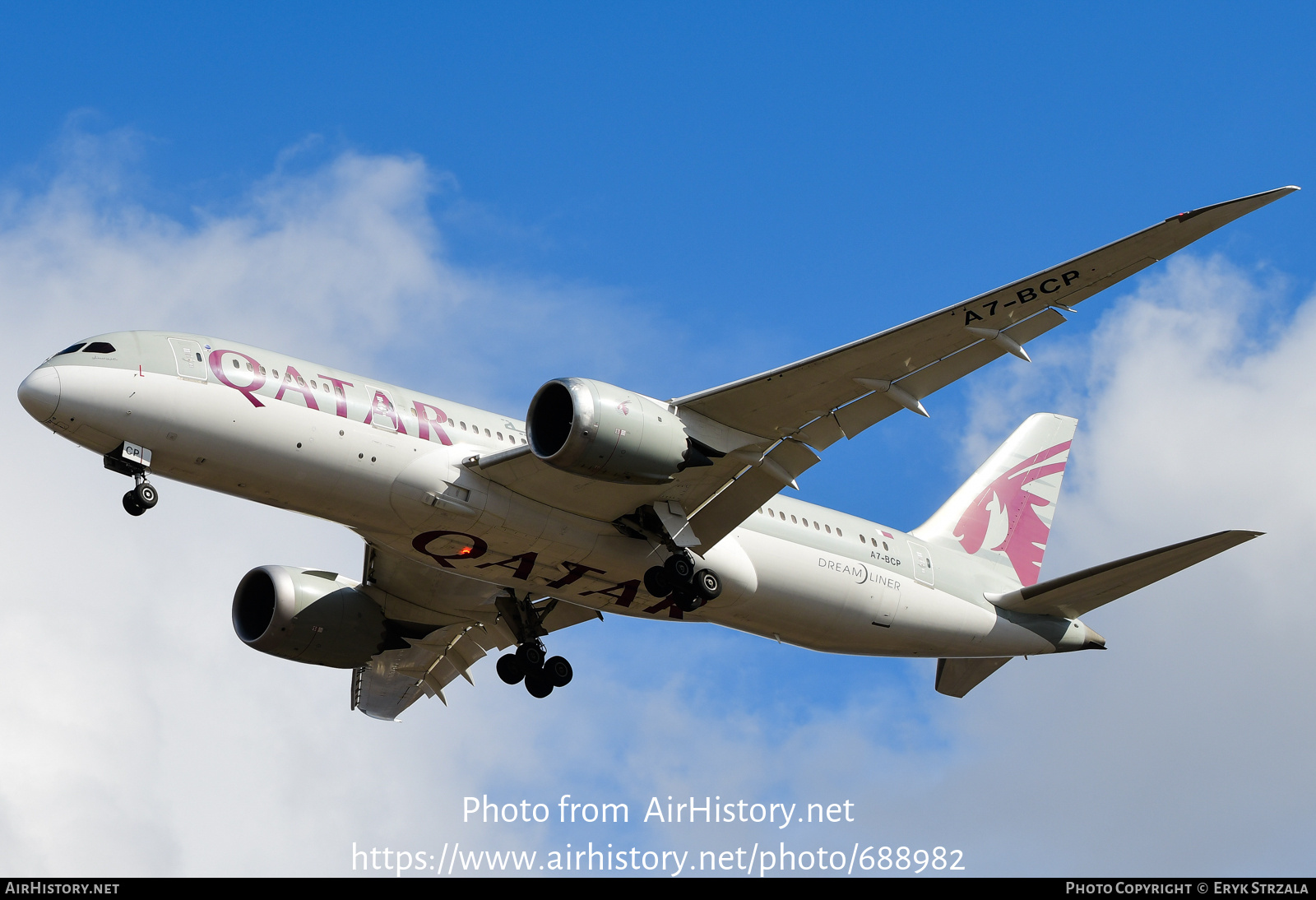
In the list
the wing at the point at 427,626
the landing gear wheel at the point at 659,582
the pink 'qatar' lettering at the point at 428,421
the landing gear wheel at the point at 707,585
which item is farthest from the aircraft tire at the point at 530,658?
the pink 'qatar' lettering at the point at 428,421

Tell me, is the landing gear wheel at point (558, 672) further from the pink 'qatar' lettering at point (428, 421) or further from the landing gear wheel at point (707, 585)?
the pink 'qatar' lettering at point (428, 421)

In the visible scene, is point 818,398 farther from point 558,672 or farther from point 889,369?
point 558,672

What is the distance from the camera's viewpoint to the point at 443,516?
78.0ft

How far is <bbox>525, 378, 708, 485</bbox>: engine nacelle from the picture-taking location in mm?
22344

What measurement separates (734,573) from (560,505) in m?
3.84

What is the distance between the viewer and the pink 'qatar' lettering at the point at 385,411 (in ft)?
76.7

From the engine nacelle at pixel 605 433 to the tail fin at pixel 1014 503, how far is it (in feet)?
35.2

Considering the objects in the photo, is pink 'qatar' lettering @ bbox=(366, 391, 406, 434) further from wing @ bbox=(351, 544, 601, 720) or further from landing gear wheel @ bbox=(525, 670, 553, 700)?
landing gear wheel @ bbox=(525, 670, 553, 700)

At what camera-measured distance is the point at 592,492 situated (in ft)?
80.1

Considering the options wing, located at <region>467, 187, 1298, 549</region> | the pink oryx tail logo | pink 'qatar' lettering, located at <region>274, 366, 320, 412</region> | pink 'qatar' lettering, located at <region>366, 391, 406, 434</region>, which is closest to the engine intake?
wing, located at <region>467, 187, 1298, 549</region>

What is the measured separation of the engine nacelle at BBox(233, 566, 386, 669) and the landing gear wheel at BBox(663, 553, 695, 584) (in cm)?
841

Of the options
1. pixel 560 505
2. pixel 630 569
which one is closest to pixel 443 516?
pixel 560 505
